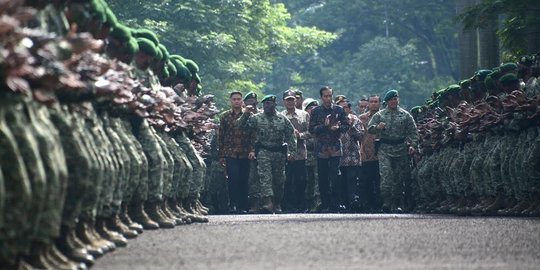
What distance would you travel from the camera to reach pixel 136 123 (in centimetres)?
1736

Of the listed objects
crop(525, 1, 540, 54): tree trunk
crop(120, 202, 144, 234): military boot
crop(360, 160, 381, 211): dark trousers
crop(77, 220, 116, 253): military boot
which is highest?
crop(525, 1, 540, 54): tree trunk

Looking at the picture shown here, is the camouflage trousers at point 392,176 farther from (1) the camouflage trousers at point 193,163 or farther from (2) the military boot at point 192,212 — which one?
(1) the camouflage trousers at point 193,163

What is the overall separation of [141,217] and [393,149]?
9722 mm

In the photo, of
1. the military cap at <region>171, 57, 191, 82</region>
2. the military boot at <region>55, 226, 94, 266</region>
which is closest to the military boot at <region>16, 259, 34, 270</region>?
the military boot at <region>55, 226, 94, 266</region>

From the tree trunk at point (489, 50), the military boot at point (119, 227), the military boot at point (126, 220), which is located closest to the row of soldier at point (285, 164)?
the tree trunk at point (489, 50)

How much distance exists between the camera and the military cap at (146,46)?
1870cm

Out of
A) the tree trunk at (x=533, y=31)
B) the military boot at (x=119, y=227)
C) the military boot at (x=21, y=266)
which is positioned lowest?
the military boot at (x=21, y=266)

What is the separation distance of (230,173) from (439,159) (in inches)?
142

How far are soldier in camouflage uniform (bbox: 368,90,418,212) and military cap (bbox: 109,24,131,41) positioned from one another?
10.1 m

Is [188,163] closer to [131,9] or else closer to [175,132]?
[175,132]

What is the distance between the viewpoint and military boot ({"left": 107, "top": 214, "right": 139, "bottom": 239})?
15354mm

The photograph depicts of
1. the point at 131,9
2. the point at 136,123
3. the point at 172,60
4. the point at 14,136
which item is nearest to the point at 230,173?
the point at 172,60

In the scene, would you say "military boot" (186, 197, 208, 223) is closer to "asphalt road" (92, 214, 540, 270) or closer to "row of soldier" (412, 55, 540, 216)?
"asphalt road" (92, 214, 540, 270)

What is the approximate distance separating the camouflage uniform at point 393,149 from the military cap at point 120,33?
10139mm
